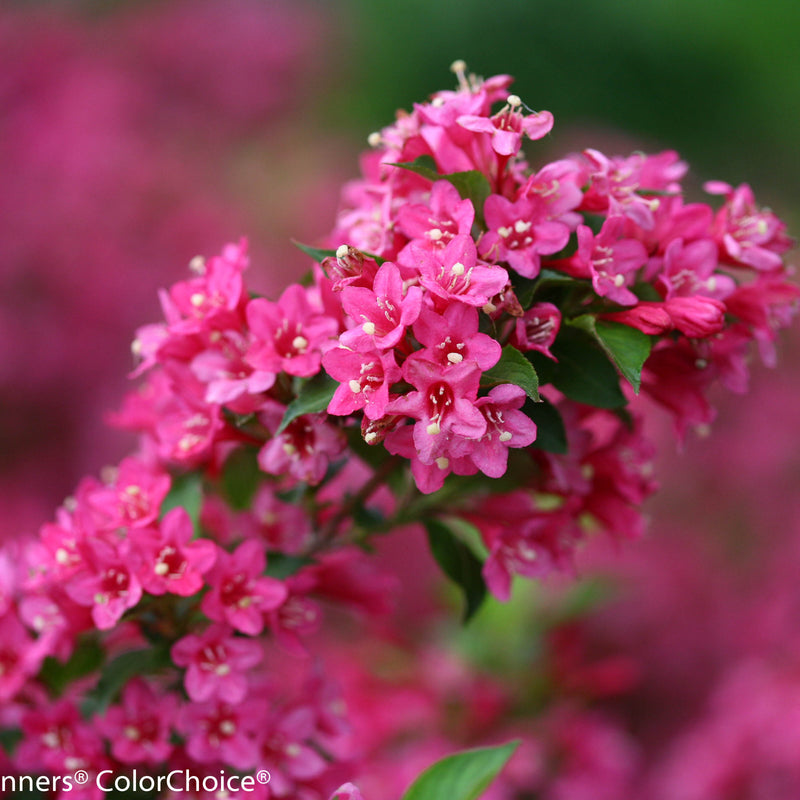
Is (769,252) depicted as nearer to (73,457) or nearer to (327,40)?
(73,457)

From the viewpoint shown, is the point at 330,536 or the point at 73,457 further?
the point at 73,457

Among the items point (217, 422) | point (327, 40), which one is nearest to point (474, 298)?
point (217, 422)

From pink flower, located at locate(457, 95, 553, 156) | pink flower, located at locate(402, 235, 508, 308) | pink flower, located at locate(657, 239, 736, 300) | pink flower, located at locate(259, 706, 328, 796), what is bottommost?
pink flower, located at locate(259, 706, 328, 796)

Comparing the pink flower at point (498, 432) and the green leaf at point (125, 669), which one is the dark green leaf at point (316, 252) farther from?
the green leaf at point (125, 669)

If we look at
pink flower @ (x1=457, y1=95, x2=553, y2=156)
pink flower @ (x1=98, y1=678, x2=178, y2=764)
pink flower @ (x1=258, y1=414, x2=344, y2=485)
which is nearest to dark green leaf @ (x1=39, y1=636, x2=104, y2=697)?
pink flower @ (x1=98, y1=678, x2=178, y2=764)

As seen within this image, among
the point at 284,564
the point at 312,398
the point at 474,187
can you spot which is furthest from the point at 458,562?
the point at 474,187

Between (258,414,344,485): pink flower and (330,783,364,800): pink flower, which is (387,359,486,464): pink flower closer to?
(258,414,344,485): pink flower

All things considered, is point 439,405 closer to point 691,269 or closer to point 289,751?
point 691,269
